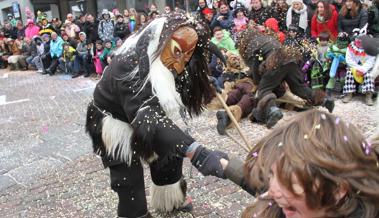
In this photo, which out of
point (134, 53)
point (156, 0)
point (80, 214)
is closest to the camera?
point (134, 53)

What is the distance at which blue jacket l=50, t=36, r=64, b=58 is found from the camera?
36.3ft

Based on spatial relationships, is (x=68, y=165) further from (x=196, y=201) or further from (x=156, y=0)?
(x=156, y=0)

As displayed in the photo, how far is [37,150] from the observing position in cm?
453

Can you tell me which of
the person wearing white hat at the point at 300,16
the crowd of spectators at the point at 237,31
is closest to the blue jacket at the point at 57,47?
the crowd of spectators at the point at 237,31

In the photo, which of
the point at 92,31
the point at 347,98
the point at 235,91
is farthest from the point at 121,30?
the point at 347,98

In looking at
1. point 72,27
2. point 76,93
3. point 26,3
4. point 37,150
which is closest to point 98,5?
point 26,3

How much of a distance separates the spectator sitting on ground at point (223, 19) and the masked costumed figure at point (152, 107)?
17.5 ft

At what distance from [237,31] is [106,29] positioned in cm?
421

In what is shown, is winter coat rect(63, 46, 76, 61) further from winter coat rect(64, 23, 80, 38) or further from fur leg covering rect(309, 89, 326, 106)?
fur leg covering rect(309, 89, 326, 106)

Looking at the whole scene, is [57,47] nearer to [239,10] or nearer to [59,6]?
[239,10]

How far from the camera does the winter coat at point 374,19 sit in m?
6.18

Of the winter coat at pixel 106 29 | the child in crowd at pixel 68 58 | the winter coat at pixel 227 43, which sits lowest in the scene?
the child in crowd at pixel 68 58

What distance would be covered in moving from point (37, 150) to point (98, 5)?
1481 centimetres

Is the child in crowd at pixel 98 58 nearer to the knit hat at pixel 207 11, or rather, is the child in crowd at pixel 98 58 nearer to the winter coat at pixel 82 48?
the winter coat at pixel 82 48
